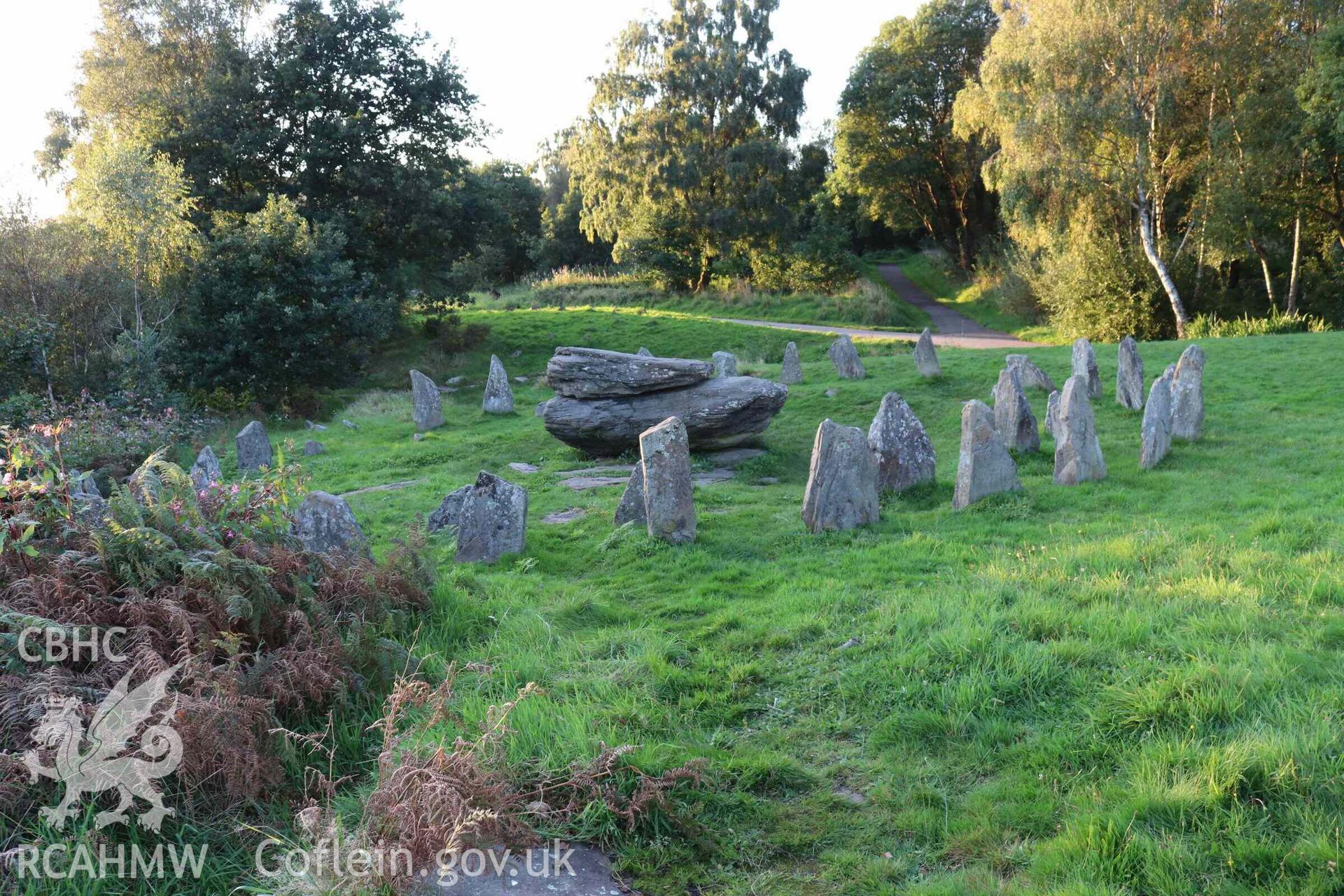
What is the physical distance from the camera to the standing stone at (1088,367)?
16031 millimetres

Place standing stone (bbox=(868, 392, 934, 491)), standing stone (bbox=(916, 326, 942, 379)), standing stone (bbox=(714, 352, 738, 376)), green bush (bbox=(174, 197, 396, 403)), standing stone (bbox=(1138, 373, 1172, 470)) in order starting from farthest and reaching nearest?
green bush (bbox=(174, 197, 396, 403))
standing stone (bbox=(714, 352, 738, 376))
standing stone (bbox=(916, 326, 942, 379))
standing stone (bbox=(1138, 373, 1172, 470))
standing stone (bbox=(868, 392, 934, 491))

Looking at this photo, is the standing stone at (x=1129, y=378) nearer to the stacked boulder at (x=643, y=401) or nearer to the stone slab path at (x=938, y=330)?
the stacked boulder at (x=643, y=401)

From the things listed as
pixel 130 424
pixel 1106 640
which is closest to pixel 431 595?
pixel 1106 640

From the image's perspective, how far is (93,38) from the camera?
90.6 feet

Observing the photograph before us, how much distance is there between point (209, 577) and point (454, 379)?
21.8 metres

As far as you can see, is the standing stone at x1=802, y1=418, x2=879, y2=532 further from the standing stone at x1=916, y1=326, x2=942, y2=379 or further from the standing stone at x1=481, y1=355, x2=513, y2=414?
the standing stone at x1=481, y1=355, x2=513, y2=414

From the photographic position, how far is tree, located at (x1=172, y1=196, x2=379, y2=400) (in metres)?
23.0

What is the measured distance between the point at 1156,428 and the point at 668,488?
276 inches

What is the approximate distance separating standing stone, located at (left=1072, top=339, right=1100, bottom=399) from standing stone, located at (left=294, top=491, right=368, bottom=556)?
1318 centimetres

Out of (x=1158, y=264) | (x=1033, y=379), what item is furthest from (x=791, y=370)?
(x=1158, y=264)

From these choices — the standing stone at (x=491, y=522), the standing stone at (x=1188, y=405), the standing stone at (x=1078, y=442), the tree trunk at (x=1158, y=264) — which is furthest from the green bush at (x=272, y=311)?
the tree trunk at (x=1158, y=264)

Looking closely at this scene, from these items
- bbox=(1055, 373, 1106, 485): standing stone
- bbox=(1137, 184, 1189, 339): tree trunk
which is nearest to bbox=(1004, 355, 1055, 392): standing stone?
bbox=(1055, 373, 1106, 485): standing stone

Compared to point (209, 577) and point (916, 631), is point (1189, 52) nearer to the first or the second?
point (916, 631)

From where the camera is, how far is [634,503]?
10148 millimetres
